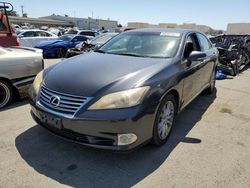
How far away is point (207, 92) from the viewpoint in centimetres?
624

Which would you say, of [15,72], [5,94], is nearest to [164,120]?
[15,72]

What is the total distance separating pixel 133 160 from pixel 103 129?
0.71 meters

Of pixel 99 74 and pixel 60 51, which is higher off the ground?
pixel 99 74

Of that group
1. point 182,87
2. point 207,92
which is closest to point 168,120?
point 182,87

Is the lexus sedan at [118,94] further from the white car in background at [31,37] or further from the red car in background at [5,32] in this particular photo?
the white car in background at [31,37]

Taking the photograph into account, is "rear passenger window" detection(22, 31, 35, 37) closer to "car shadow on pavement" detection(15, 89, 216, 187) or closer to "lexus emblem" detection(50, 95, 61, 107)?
"car shadow on pavement" detection(15, 89, 216, 187)

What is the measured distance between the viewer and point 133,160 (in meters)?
3.15

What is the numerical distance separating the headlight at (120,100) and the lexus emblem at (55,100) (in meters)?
0.43

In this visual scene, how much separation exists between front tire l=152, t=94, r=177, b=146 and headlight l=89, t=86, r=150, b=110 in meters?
0.43

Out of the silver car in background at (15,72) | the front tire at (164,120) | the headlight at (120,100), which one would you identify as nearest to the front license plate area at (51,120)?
the headlight at (120,100)

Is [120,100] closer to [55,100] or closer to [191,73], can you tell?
[55,100]

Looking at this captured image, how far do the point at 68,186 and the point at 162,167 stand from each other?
3.62ft

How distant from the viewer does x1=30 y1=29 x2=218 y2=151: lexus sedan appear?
2746mm

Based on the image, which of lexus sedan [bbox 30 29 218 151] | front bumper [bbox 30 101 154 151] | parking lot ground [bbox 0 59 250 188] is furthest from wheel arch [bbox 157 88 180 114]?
parking lot ground [bbox 0 59 250 188]
